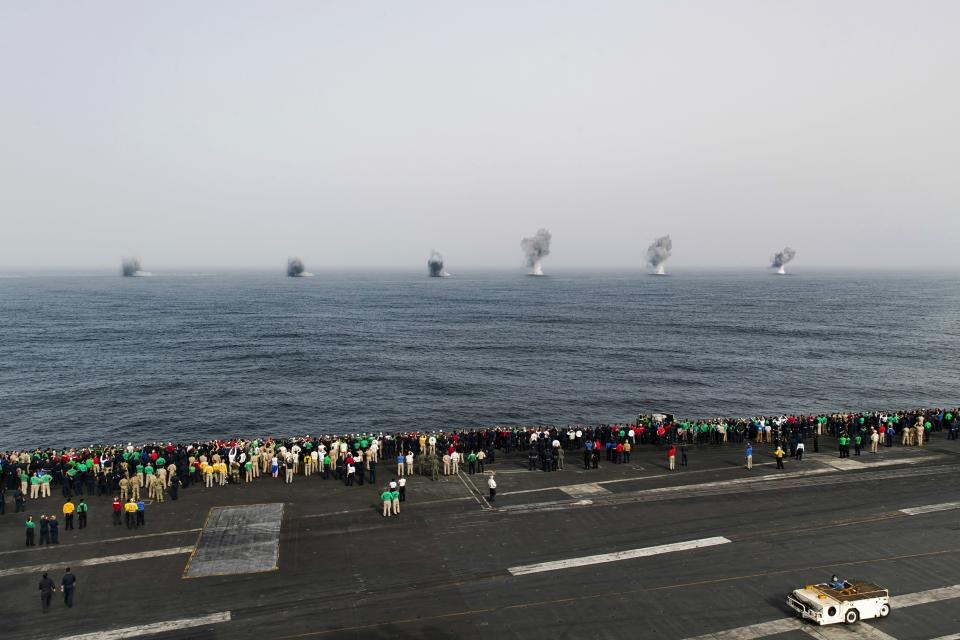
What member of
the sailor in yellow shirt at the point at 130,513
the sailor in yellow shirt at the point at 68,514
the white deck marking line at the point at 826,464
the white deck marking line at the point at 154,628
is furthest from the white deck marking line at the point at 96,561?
the white deck marking line at the point at 826,464

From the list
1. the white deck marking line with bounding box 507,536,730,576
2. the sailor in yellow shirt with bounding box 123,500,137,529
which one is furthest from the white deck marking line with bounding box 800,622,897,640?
the sailor in yellow shirt with bounding box 123,500,137,529

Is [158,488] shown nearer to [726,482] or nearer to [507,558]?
[507,558]

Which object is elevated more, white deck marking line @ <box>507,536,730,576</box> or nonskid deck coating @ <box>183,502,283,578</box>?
white deck marking line @ <box>507,536,730,576</box>

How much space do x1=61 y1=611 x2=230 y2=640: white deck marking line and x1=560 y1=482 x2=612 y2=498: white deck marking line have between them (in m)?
16.6

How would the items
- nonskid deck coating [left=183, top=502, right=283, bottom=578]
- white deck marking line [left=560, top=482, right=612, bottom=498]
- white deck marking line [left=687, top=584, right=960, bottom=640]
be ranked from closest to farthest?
white deck marking line [left=687, top=584, right=960, bottom=640], nonskid deck coating [left=183, top=502, right=283, bottom=578], white deck marking line [left=560, top=482, right=612, bottom=498]

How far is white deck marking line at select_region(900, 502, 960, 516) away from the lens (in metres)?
28.5

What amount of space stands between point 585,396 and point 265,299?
147537mm

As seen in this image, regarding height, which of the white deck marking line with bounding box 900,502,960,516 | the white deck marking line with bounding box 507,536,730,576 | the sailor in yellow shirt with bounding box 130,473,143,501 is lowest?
the white deck marking line with bounding box 507,536,730,576

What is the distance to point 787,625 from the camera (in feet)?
63.2

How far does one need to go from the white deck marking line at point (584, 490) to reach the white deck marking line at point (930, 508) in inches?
516

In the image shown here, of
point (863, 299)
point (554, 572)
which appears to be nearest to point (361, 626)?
point (554, 572)

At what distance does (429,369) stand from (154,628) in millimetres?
62036

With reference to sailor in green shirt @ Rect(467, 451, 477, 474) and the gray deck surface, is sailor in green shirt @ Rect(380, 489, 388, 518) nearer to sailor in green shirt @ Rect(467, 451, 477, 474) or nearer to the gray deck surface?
the gray deck surface

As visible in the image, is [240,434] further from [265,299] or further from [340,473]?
[265,299]
